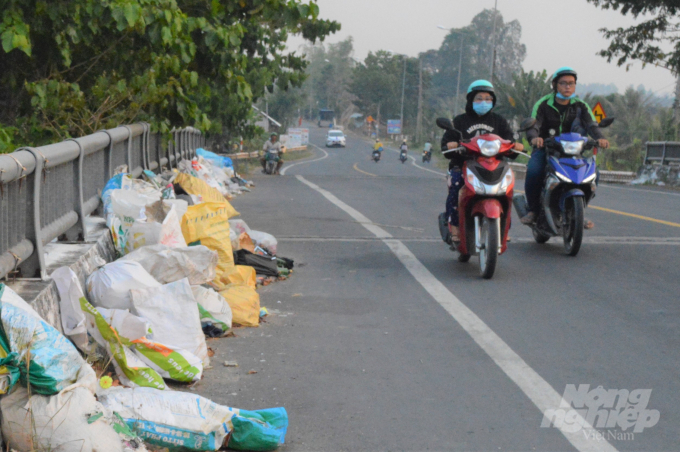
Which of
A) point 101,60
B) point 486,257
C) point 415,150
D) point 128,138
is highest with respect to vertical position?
point 101,60

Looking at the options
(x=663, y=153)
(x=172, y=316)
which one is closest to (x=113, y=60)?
(x=172, y=316)

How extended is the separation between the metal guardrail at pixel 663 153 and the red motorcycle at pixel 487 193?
19.4 m

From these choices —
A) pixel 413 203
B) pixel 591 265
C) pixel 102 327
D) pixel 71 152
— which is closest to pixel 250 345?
pixel 102 327

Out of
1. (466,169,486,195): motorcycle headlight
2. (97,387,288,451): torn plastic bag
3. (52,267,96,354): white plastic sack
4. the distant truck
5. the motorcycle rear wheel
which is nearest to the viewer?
(97,387,288,451): torn plastic bag

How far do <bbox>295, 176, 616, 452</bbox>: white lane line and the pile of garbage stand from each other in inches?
53.4

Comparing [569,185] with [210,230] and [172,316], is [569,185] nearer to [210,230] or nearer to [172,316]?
[210,230]

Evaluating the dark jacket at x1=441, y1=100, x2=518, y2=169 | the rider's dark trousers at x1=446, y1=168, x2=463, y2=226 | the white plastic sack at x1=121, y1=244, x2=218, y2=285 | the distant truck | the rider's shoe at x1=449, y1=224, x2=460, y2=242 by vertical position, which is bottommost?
the distant truck

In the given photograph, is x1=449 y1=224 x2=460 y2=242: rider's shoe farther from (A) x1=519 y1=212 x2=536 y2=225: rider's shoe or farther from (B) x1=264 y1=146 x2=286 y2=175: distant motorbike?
(B) x1=264 y1=146 x2=286 y2=175: distant motorbike

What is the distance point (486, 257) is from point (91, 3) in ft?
18.5

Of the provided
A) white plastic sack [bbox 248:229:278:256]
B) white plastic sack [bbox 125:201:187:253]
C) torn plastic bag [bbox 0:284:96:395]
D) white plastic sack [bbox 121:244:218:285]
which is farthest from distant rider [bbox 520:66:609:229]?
torn plastic bag [bbox 0:284:96:395]

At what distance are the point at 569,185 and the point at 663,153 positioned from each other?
18.9m

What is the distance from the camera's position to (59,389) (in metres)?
3.48

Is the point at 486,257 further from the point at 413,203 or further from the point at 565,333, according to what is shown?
the point at 413,203

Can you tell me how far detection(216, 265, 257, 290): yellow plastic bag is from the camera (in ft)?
22.1
